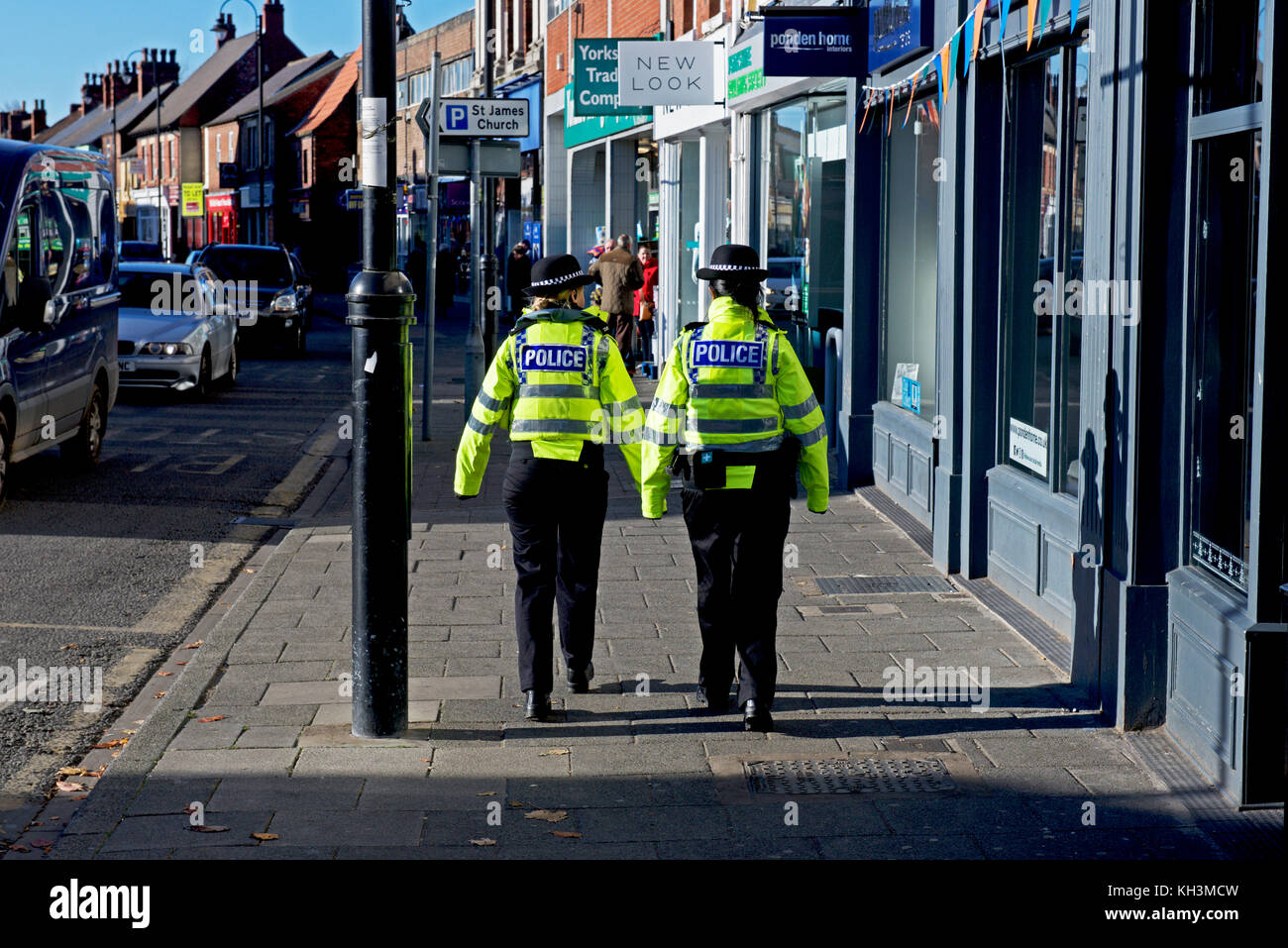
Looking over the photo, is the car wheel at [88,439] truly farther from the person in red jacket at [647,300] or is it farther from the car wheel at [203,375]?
the person in red jacket at [647,300]

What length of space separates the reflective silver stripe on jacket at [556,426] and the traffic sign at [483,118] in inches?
409

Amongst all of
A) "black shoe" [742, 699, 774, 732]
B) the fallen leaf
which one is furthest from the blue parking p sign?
the fallen leaf

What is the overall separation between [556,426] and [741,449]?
2.44 ft

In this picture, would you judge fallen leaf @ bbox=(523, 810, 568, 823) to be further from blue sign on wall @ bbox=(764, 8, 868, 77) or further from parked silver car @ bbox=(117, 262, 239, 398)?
parked silver car @ bbox=(117, 262, 239, 398)

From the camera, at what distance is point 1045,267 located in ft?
27.7

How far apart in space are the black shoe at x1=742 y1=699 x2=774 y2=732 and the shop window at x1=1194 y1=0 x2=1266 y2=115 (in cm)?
274

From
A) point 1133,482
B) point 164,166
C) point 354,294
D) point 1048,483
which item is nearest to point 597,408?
point 354,294

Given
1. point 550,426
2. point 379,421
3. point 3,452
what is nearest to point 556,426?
point 550,426

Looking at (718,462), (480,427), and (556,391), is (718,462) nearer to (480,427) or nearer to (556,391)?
(556,391)

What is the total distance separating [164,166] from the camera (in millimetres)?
91500

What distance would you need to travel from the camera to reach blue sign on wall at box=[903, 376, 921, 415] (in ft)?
36.9

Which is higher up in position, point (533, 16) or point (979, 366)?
point (533, 16)

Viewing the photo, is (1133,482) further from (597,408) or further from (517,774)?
(517,774)

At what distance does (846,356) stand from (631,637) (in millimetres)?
5417
